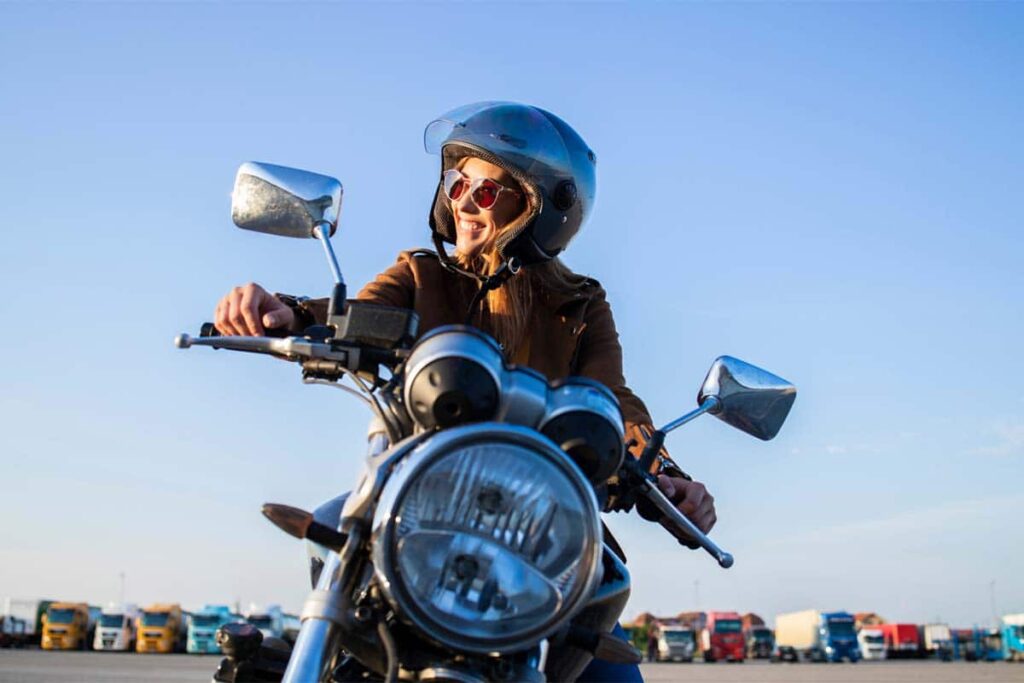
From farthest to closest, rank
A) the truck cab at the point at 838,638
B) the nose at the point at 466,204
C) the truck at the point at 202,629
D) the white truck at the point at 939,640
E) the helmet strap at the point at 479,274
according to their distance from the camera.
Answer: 1. the white truck at the point at 939,640
2. the truck cab at the point at 838,638
3. the truck at the point at 202,629
4. the nose at the point at 466,204
5. the helmet strap at the point at 479,274

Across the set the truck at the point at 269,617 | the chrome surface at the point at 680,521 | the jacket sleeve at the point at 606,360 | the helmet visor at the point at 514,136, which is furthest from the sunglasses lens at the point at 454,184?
the truck at the point at 269,617

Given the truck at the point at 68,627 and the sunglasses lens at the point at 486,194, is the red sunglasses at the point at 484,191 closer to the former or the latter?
the sunglasses lens at the point at 486,194

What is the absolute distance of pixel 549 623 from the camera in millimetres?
1490

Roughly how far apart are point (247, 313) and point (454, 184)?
1.01 metres

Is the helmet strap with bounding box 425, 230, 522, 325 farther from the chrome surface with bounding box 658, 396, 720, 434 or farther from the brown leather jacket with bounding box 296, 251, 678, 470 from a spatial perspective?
the chrome surface with bounding box 658, 396, 720, 434

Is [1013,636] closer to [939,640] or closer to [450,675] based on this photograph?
[939,640]

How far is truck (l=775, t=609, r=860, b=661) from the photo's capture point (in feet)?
143

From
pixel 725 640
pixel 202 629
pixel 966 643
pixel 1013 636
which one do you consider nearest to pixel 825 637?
pixel 725 640

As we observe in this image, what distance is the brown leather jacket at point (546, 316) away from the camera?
2768mm

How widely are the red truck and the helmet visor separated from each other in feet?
182

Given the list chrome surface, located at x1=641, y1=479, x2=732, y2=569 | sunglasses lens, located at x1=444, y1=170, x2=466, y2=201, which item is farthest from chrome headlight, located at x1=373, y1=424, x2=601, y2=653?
sunglasses lens, located at x1=444, y1=170, x2=466, y2=201

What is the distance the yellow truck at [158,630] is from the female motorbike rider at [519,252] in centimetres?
4174

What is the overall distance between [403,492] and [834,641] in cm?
4609

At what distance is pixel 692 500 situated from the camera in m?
2.25
